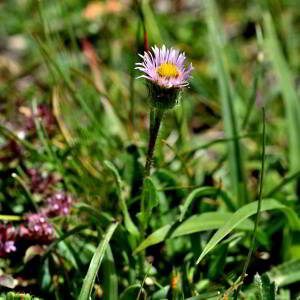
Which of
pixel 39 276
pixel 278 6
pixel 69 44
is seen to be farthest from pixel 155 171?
pixel 278 6

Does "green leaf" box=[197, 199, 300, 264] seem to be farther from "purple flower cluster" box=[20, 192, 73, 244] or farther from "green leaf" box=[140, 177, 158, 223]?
"purple flower cluster" box=[20, 192, 73, 244]

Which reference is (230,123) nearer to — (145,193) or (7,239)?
(145,193)

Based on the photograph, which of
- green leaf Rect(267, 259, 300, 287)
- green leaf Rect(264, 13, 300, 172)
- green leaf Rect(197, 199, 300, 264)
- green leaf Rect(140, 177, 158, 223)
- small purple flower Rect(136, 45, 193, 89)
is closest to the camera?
small purple flower Rect(136, 45, 193, 89)

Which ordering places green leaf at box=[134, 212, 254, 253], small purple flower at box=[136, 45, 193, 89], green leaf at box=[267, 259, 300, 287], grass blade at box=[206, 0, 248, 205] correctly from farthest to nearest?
grass blade at box=[206, 0, 248, 205] < green leaf at box=[267, 259, 300, 287] < green leaf at box=[134, 212, 254, 253] < small purple flower at box=[136, 45, 193, 89]

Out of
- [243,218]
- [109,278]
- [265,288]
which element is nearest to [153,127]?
[243,218]

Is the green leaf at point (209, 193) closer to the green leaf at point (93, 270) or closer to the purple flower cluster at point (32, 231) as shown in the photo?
the green leaf at point (93, 270)

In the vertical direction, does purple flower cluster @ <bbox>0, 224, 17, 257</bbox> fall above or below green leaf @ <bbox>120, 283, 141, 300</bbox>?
above

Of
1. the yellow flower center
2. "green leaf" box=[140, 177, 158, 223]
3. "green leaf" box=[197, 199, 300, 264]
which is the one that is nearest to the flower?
the yellow flower center

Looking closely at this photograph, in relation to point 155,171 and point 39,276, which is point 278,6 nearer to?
point 155,171
